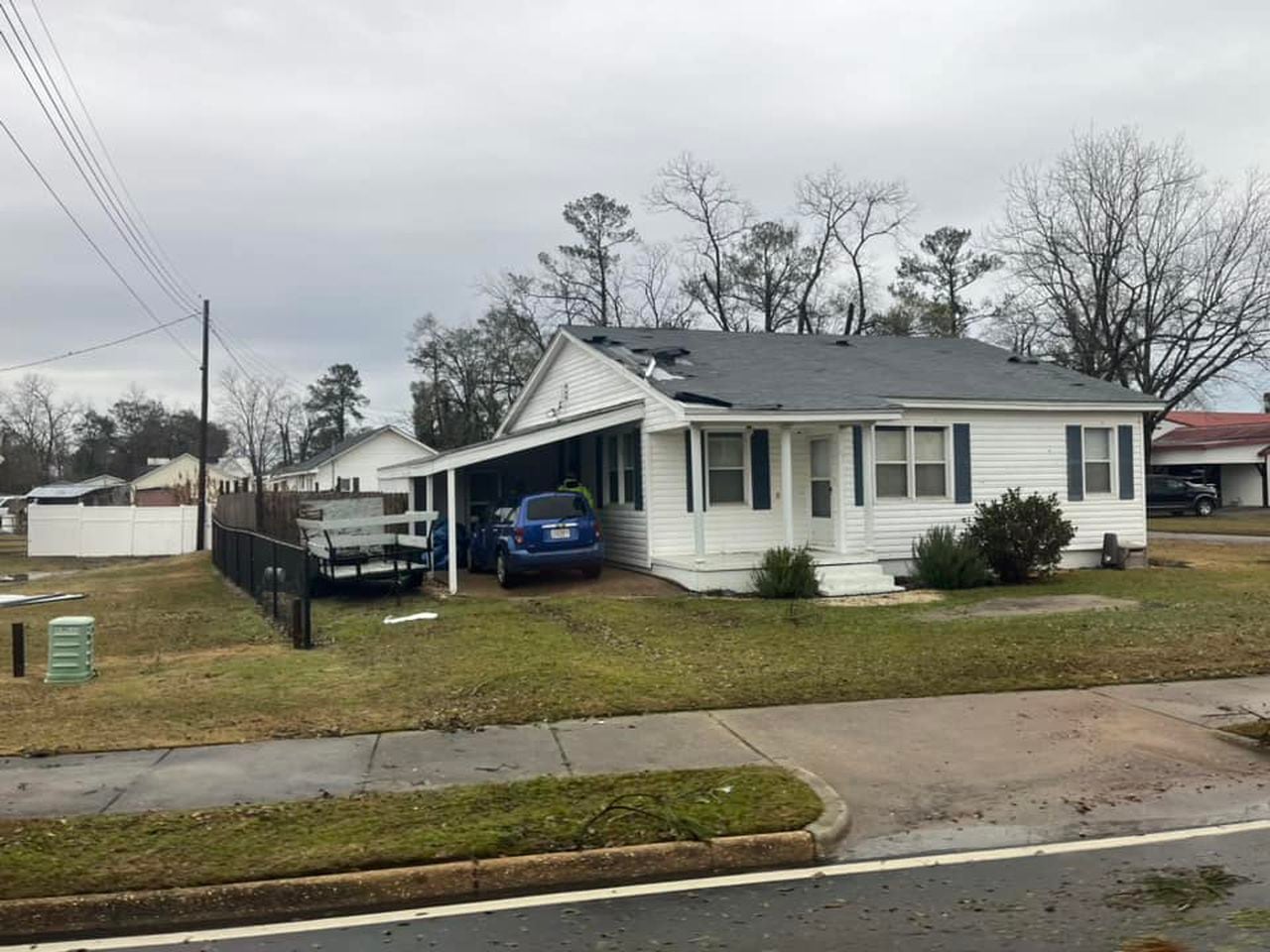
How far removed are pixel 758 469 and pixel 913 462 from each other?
286 cm

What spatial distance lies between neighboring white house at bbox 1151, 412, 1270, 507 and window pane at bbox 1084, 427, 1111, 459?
1354 inches

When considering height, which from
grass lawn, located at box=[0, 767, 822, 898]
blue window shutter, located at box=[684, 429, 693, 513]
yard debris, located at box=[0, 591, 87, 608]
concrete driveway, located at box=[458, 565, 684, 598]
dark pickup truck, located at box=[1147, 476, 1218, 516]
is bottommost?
yard debris, located at box=[0, 591, 87, 608]

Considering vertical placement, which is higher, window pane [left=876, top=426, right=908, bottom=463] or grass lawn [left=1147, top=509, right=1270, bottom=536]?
window pane [left=876, top=426, right=908, bottom=463]

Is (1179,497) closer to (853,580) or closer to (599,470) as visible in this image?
(599,470)

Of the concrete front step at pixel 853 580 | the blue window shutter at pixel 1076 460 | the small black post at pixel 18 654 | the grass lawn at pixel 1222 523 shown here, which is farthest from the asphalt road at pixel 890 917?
the grass lawn at pixel 1222 523

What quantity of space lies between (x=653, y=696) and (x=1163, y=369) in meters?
41.9

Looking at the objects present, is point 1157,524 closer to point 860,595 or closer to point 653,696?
point 860,595

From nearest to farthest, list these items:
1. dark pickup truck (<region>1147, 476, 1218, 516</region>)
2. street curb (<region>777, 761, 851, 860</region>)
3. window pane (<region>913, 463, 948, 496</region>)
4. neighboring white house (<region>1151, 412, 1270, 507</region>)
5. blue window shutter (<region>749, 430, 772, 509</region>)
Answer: street curb (<region>777, 761, 851, 860</region>), blue window shutter (<region>749, 430, 772, 509</region>), window pane (<region>913, 463, 948, 496</region>), dark pickup truck (<region>1147, 476, 1218, 516</region>), neighboring white house (<region>1151, 412, 1270, 507</region>)

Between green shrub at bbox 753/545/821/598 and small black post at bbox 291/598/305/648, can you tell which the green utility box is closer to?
small black post at bbox 291/598/305/648

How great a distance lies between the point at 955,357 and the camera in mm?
22062

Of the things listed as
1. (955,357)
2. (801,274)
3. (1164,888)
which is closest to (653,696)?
(1164,888)

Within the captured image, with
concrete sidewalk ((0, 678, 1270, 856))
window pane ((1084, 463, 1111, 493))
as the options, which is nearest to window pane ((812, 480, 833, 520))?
window pane ((1084, 463, 1111, 493))

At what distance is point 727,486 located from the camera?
714 inches

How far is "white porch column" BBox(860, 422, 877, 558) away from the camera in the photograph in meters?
17.0
